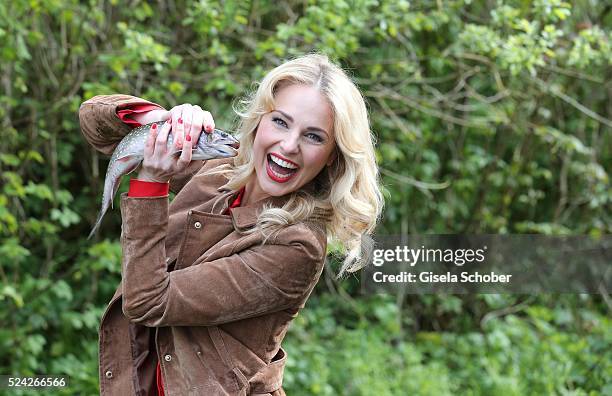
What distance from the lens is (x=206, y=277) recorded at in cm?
222

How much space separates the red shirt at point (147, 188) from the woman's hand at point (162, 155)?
2 cm

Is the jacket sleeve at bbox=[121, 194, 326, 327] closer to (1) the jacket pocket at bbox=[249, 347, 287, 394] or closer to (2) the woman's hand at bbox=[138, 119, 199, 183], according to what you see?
(2) the woman's hand at bbox=[138, 119, 199, 183]

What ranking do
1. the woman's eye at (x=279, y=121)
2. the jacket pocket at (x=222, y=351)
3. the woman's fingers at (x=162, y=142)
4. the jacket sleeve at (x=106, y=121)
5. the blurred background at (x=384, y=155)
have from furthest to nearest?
the blurred background at (x=384, y=155)
the jacket sleeve at (x=106, y=121)
the woman's eye at (x=279, y=121)
the jacket pocket at (x=222, y=351)
the woman's fingers at (x=162, y=142)

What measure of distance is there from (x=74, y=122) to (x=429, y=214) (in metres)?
2.87

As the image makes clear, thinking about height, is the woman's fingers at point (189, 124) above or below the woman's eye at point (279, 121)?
above

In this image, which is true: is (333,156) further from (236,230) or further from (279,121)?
(236,230)

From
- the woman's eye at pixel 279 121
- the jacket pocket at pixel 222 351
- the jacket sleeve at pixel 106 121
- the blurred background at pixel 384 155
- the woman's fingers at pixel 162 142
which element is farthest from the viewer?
the blurred background at pixel 384 155

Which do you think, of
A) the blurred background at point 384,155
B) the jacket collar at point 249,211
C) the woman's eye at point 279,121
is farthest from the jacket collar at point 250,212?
the blurred background at point 384,155

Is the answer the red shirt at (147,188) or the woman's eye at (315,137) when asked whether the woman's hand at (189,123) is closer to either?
the red shirt at (147,188)

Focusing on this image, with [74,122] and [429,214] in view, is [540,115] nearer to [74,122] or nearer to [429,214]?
[429,214]

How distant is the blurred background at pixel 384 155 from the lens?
185 inches

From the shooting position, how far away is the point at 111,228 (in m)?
5.73

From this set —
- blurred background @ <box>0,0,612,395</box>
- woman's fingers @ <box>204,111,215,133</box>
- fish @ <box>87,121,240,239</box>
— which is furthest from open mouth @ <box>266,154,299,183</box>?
blurred background @ <box>0,0,612,395</box>

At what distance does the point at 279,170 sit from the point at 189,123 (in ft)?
1.07
